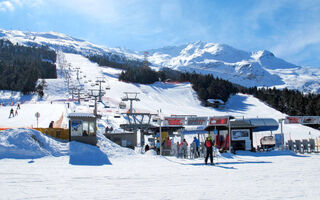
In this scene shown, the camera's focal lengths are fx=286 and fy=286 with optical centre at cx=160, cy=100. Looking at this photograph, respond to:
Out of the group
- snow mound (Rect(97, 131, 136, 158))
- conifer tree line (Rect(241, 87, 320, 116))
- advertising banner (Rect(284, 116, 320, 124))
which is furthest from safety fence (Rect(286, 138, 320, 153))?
conifer tree line (Rect(241, 87, 320, 116))

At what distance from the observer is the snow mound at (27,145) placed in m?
12.0

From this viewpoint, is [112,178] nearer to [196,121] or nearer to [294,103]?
[196,121]

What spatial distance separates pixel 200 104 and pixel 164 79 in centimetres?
2867

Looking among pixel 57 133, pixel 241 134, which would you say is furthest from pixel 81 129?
pixel 241 134

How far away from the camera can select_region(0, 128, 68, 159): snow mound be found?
11984 mm

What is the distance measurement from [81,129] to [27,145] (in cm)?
309

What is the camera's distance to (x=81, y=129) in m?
15.1

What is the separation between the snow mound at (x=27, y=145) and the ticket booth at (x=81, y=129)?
114 cm

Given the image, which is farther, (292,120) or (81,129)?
(292,120)

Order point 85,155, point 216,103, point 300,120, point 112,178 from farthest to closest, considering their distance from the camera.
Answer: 1. point 216,103
2. point 300,120
3. point 85,155
4. point 112,178

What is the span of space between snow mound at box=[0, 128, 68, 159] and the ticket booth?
3.75 ft

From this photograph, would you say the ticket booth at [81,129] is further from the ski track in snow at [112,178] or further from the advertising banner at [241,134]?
the advertising banner at [241,134]

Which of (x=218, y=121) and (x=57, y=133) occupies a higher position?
(x=218, y=121)

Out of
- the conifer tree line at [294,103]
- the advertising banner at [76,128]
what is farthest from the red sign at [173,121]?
the conifer tree line at [294,103]
